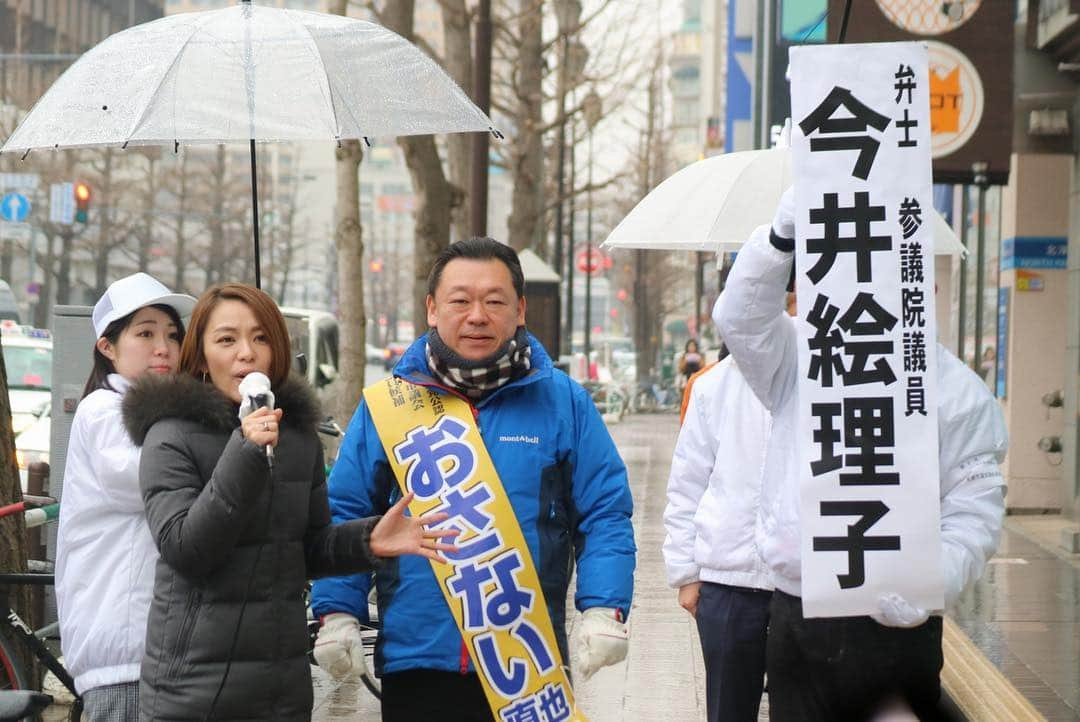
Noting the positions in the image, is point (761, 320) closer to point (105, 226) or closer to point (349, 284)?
point (349, 284)

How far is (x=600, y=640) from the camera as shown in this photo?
12.4 feet

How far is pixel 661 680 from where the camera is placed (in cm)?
823

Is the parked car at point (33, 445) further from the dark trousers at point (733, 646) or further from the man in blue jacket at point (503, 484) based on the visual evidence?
the man in blue jacket at point (503, 484)

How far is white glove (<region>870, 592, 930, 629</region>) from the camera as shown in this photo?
3.74 m

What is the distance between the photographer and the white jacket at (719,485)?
4.89m

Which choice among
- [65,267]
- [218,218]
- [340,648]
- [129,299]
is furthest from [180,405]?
[218,218]

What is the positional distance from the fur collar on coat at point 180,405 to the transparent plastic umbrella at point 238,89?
5.68ft

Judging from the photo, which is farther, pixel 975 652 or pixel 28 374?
pixel 28 374

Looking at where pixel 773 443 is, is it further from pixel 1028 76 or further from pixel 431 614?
pixel 1028 76

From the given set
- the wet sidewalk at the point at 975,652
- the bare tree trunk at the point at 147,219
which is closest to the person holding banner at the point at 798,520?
the wet sidewalk at the point at 975,652

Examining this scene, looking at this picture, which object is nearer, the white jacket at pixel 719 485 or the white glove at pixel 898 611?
the white glove at pixel 898 611

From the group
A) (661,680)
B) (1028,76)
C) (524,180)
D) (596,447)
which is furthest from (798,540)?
(524,180)

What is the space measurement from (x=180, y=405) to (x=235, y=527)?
1.24 ft

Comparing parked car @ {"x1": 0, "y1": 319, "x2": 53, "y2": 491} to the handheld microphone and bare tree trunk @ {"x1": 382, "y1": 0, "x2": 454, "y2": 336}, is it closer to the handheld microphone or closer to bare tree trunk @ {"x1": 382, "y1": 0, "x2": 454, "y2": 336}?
bare tree trunk @ {"x1": 382, "y1": 0, "x2": 454, "y2": 336}
